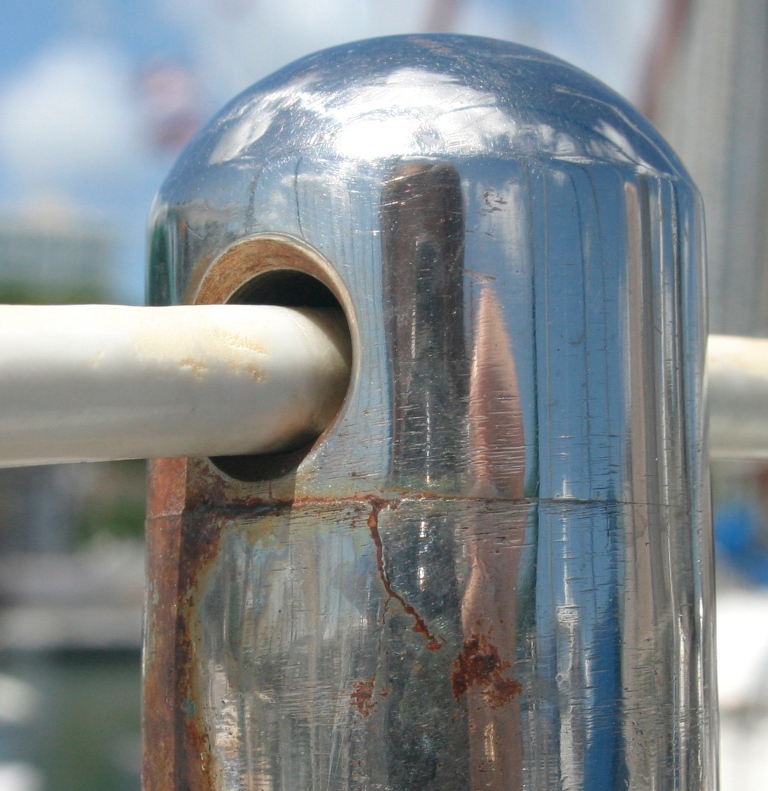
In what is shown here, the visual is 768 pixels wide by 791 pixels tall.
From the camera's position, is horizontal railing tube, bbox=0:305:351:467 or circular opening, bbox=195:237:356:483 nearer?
horizontal railing tube, bbox=0:305:351:467

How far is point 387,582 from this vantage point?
2.62 feet

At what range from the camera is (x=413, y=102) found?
89 cm

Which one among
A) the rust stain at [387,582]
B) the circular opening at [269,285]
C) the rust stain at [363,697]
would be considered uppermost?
the circular opening at [269,285]

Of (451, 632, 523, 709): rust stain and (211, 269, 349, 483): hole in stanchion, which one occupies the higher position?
(211, 269, 349, 483): hole in stanchion

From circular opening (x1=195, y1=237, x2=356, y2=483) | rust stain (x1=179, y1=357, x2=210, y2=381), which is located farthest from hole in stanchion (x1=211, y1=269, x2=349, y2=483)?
rust stain (x1=179, y1=357, x2=210, y2=381)

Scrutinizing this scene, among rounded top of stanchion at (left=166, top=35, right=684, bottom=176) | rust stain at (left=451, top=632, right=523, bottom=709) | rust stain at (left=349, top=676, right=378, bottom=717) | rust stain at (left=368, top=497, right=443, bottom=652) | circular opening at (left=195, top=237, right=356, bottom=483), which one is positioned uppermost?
rounded top of stanchion at (left=166, top=35, right=684, bottom=176)

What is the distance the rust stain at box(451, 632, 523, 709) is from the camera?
79 cm

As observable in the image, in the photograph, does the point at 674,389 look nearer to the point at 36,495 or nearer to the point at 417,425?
the point at 417,425

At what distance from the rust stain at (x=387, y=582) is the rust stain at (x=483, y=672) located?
0.02 m

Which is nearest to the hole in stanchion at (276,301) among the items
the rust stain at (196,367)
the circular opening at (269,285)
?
the circular opening at (269,285)

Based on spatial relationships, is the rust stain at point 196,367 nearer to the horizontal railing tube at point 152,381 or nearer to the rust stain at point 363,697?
the horizontal railing tube at point 152,381

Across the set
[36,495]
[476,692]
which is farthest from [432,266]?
[36,495]

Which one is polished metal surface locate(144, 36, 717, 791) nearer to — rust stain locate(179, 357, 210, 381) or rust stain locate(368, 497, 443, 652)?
rust stain locate(368, 497, 443, 652)

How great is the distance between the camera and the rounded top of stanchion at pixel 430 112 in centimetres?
86
